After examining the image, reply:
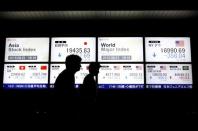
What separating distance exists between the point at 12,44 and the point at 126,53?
140 inches

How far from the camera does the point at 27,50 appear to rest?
7781mm

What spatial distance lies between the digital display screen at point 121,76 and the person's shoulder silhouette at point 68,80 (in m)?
3.55

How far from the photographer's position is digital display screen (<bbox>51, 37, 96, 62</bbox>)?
7699 mm

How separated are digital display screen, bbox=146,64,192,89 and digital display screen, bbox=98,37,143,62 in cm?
53
